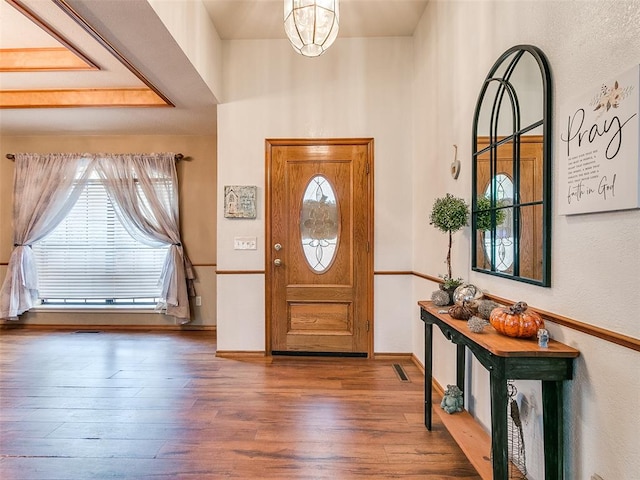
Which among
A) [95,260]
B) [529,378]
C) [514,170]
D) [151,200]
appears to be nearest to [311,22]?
[514,170]

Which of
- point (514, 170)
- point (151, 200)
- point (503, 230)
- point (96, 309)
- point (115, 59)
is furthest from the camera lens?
point (96, 309)

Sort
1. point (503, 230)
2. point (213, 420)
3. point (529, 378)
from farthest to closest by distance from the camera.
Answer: point (213, 420)
point (503, 230)
point (529, 378)

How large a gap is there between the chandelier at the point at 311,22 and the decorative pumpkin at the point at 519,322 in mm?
1727

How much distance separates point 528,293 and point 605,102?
2.67 feet

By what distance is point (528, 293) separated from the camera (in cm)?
157

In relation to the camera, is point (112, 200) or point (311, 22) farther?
point (112, 200)

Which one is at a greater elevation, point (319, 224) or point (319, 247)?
point (319, 224)

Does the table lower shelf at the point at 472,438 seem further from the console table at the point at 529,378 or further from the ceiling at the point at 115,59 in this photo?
the ceiling at the point at 115,59

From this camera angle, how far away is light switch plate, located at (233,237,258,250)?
Result: 3.49m

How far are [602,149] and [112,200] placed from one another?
198 inches

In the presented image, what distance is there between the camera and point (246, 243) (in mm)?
3496

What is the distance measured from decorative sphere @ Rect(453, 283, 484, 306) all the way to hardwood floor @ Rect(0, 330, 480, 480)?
868mm

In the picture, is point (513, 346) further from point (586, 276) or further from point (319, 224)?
point (319, 224)

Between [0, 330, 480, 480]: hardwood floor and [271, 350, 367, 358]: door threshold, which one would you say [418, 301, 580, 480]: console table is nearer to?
[0, 330, 480, 480]: hardwood floor
